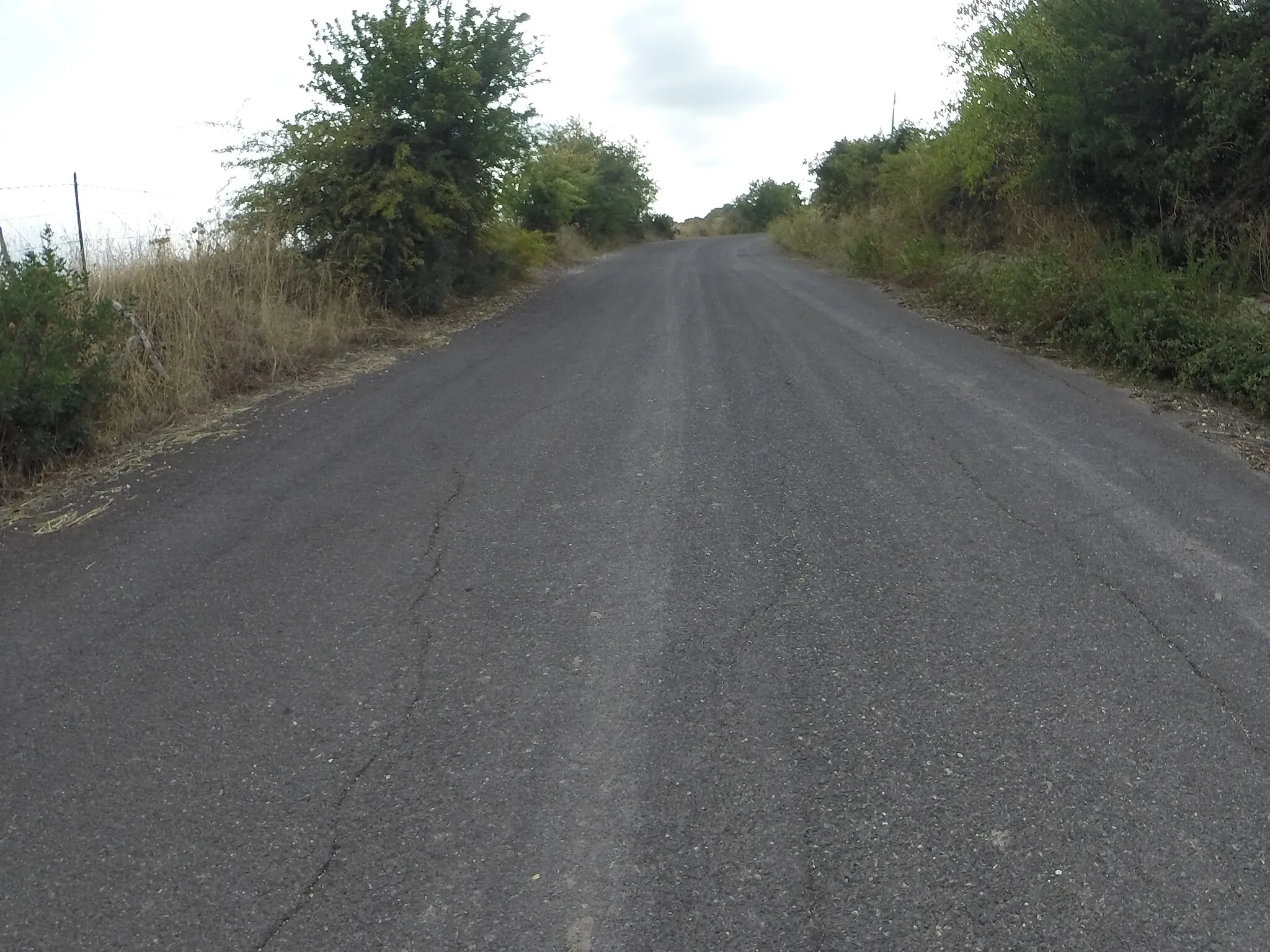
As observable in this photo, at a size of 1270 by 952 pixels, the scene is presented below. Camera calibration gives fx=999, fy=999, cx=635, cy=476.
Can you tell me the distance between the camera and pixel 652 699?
3.88 m

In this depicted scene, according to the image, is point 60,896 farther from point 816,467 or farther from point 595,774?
point 816,467

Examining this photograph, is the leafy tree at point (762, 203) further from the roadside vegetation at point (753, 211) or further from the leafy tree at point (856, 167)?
the leafy tree at point (856, 167)

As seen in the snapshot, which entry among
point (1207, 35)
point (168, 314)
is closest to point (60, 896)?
point (168, 314)

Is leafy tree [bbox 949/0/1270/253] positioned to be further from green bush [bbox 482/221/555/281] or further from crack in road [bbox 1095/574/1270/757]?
green bush [bbox 482/221/555/281]

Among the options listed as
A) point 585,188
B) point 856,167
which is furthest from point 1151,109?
point 585,188

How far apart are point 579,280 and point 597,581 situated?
747 inches

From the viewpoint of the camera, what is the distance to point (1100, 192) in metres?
13.0

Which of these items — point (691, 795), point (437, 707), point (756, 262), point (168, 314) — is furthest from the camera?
point (756, 262)

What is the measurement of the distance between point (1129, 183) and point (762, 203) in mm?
56705

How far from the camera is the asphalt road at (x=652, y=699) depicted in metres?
2.85

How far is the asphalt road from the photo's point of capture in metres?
2.85

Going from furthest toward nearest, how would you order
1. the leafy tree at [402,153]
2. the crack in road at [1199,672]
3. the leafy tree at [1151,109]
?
the leafy tree at [402,153], the leafy tree at [1151,109], the crack in road at [1199,672]

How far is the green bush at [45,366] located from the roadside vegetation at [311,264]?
0.04 ft

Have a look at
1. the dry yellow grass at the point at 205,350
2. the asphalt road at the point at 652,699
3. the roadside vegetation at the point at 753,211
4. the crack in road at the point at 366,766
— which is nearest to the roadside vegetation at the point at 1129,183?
the asphalt road at the point at 652,699
